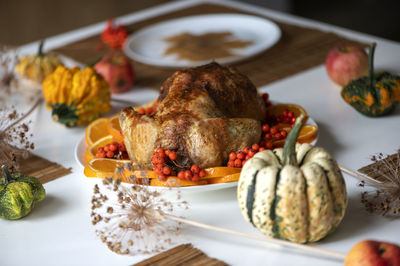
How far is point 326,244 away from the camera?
4.73 feet

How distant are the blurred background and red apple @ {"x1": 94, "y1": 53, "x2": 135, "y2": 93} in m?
3.12

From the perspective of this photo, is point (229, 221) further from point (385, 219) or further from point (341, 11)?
point (341, 11)

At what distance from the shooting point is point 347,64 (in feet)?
7.83

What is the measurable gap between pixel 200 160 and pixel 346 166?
493 millimetres

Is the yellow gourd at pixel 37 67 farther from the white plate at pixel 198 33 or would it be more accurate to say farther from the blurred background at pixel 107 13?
the blurred background at pixel 107 13

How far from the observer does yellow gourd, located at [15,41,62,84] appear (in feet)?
8.63

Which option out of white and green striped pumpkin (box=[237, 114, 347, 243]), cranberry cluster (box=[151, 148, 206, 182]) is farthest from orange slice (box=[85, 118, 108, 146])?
white and green striped pumpkin (box=[237, 114, 347, 243])

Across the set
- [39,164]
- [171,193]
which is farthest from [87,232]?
[39,164]

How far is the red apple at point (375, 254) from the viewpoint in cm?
121

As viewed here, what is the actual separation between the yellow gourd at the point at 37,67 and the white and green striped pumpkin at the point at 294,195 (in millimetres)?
1514

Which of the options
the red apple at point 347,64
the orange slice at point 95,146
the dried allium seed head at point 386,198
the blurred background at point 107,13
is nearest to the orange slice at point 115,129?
the orange slice at point 95,146

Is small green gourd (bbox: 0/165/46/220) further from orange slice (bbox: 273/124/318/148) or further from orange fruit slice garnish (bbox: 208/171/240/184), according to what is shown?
orange slice (bbox: 273/124/318/148)

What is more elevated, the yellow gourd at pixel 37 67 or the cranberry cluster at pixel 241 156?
the cranberry cluster at pixel 241 156

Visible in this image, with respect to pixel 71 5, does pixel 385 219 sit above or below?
above
